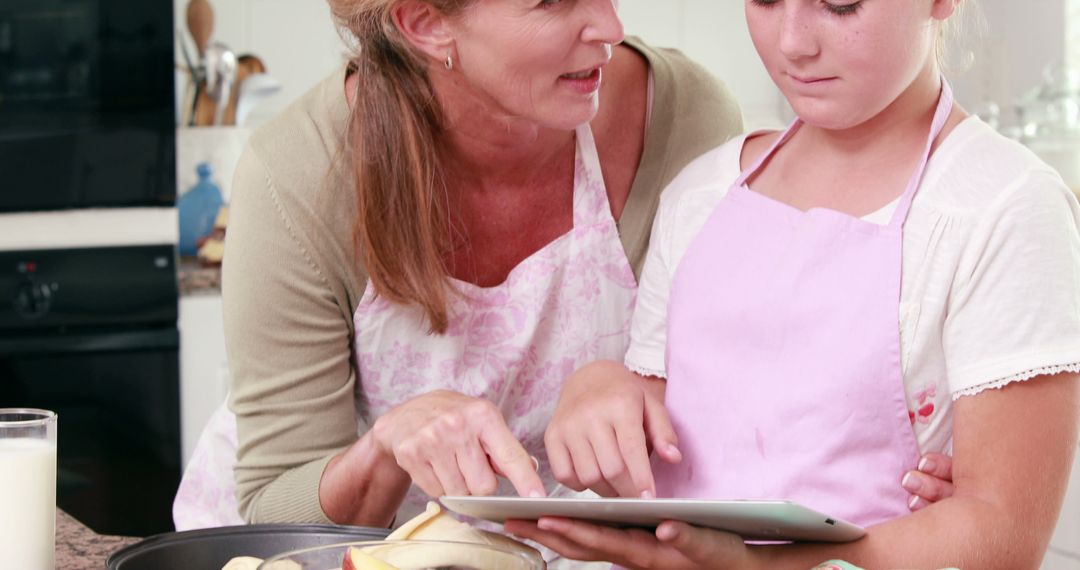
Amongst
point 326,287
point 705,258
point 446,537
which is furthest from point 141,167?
point 446,537

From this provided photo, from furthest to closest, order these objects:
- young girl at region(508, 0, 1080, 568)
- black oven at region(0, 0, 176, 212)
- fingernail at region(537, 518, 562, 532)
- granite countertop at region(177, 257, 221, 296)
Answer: granite countertop at region(177, 257, 221, 296)
black oven at region(0, 0, 176, 212)
young girl at region(508, 0, 1080, 568)
fingernail at region(537, 518, 562, 532)

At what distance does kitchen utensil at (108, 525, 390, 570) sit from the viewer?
93cm

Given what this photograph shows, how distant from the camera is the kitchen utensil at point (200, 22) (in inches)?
131

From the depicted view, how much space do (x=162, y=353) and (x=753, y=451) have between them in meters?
1.99

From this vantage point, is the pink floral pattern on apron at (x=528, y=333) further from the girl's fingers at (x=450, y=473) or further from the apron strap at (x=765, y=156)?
the girl's fingers at (x=450, y=473)

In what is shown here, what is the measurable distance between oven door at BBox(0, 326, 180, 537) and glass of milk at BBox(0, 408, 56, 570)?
196cm

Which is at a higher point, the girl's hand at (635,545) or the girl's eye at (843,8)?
the girl's eye at (843,8)

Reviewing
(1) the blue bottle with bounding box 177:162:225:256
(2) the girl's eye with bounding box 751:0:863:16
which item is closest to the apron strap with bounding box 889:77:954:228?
(2) the girl's eye with bounding box 751:0:863:16

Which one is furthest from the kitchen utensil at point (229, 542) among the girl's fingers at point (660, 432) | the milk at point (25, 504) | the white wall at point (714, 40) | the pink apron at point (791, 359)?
the white wall at point (714, 40)

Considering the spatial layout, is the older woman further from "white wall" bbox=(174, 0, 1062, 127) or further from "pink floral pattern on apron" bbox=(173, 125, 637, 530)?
"white wall" bbox=(174, 0, 1062, 127)

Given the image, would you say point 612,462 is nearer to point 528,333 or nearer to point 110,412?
point 528,333

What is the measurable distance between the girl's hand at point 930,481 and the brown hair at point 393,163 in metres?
0.58

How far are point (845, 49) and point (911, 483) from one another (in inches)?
15.1

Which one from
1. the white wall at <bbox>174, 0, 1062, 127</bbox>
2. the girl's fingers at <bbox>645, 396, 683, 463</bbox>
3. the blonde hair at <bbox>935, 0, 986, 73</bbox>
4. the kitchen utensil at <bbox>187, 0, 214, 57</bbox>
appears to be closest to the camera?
the girl's fingers at <bbox>645, 396, 683, 463</bbox>
